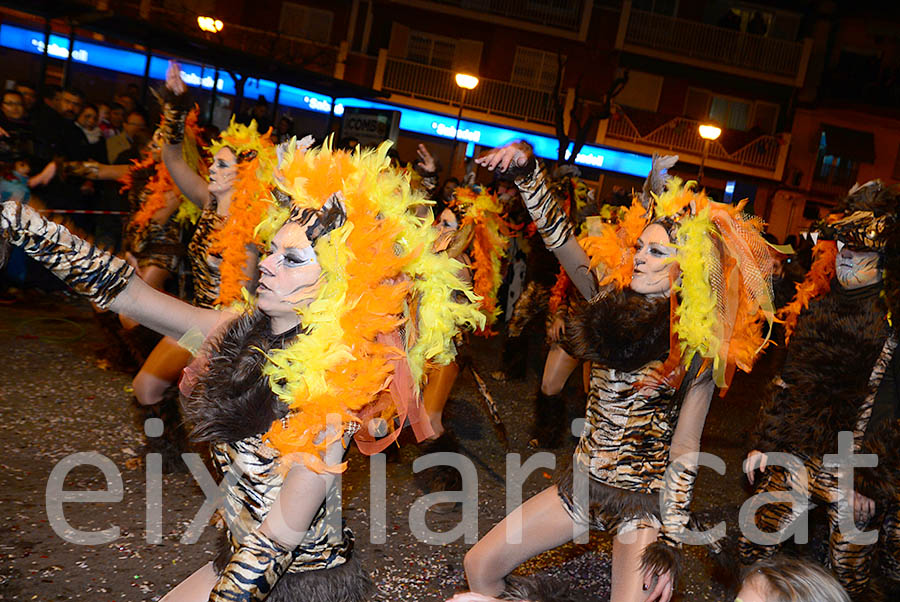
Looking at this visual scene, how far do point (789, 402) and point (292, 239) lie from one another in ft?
9.48

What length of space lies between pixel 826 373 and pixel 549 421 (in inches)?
107

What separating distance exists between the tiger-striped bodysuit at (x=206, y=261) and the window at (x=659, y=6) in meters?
25.5

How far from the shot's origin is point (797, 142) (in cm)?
2761

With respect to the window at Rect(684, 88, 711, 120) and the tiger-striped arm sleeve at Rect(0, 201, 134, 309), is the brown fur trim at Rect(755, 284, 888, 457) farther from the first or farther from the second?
the window at Rect(684, 88, 711, 120)

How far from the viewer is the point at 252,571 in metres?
1.98

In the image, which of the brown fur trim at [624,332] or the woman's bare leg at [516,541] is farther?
the brown fur trim at [624,332]

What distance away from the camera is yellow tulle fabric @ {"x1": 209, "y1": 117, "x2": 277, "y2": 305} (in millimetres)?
4457

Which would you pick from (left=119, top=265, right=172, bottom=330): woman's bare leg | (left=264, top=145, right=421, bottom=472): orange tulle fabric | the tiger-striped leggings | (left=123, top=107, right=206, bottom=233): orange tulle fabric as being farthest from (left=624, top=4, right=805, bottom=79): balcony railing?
(left=264, top=145, right=421, bottom=472): orange tulle fabric

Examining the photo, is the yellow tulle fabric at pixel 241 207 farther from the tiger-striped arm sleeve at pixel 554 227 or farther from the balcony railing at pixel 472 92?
the balcony railing at pixel 472 92

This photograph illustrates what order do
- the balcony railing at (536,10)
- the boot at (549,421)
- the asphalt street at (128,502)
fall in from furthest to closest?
the balcony railing at (536,10), the boot at (549,421), the asphalt street at (128,502)

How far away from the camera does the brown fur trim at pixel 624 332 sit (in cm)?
304

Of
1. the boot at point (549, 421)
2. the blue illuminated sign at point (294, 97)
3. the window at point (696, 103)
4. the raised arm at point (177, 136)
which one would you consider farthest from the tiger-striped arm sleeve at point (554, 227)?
the window at point (696, 103)

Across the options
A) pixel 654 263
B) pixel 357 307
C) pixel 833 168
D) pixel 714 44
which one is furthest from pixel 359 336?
pixel 833 168

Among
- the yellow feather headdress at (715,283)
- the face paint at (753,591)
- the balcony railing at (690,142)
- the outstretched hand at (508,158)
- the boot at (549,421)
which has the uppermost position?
the balcony railing at (690,142)
